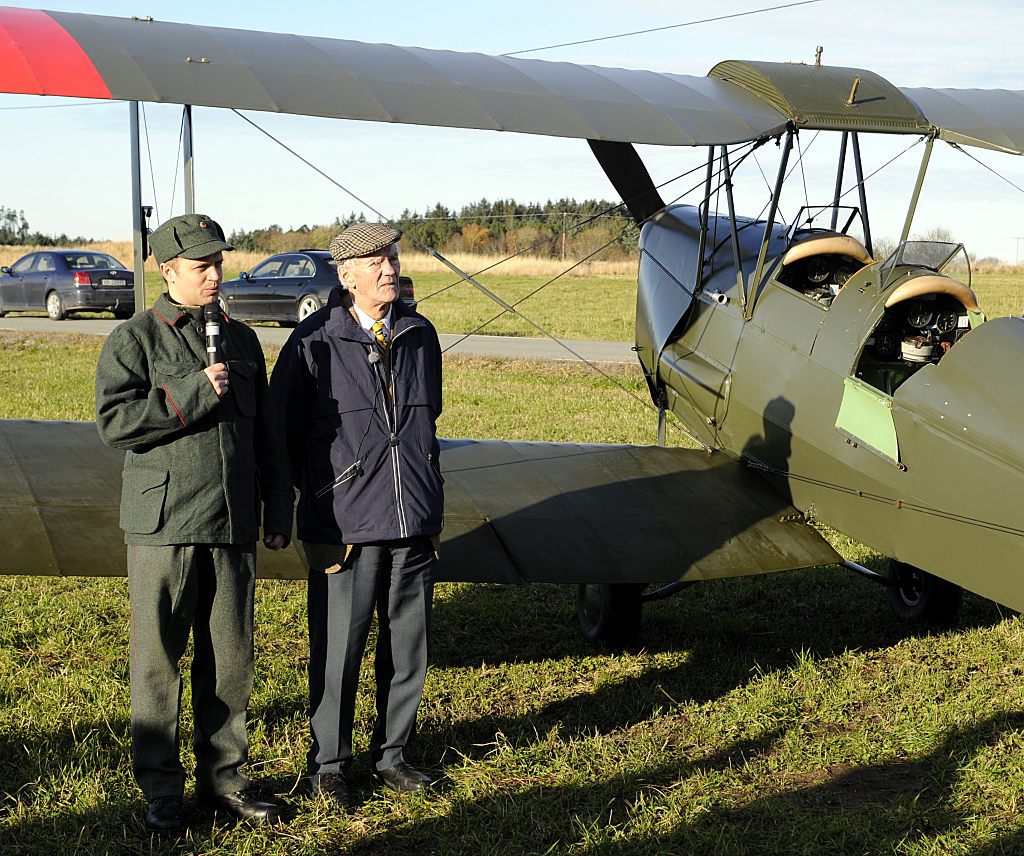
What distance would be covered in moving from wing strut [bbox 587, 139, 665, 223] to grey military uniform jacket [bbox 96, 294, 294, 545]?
192 inches

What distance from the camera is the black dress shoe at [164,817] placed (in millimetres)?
3418

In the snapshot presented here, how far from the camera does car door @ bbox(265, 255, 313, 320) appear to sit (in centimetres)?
1948

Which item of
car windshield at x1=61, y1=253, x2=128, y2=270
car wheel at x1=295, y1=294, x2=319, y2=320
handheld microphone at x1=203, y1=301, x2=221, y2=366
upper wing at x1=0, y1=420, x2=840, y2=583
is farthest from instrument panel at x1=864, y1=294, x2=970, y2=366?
car windshield at x1=61, y1=253, x2=128, y2=270

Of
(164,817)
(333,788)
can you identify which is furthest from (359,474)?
(164,817)

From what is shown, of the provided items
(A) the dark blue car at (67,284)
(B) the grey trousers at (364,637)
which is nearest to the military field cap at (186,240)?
(B) the grey trousers at (364,637)

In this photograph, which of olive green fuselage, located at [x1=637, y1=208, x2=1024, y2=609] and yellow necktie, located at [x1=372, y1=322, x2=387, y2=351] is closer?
yellow necktie, located at [x1=372, y1=322, x2=387, y2=351]

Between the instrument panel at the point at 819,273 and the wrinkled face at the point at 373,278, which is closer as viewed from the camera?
the wrinkled face at the point at 373,278

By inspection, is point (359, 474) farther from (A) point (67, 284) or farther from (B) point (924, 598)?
(A) point (67, 284)

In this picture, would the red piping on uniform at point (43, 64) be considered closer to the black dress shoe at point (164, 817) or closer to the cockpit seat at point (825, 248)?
the black dress shoe at point (164, 817)

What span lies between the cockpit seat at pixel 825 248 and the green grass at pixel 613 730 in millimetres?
1964

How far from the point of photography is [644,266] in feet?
24.4

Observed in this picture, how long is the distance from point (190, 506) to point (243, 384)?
400mm

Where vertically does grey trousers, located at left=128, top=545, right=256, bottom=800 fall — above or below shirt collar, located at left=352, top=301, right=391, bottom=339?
below

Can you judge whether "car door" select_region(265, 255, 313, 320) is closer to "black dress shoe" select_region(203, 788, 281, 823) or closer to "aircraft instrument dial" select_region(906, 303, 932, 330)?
"aircraft instrument dial" select_region(906, 303, 932, 330)
